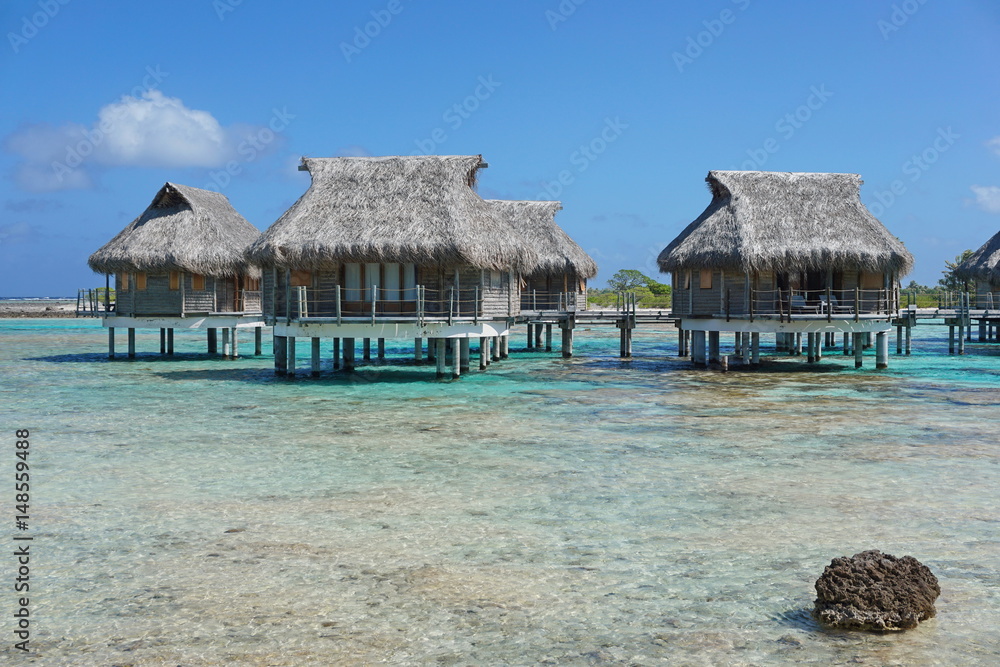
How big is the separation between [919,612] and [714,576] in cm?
161

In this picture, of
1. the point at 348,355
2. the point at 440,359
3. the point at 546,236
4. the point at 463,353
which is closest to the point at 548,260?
the point at 546,236

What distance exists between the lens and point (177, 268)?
29.5 metres

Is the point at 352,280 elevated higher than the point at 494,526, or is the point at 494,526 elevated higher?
the point at 352,280

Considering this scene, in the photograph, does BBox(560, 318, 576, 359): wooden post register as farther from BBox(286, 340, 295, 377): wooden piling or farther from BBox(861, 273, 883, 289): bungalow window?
BBox(286, 340, 295, 377): wooden piling

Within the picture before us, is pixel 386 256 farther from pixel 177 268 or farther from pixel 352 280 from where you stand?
pixel 177 268

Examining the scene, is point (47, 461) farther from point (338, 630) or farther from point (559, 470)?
point (338, 630)

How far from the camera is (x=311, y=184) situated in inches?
979

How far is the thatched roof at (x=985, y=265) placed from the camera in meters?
37.1

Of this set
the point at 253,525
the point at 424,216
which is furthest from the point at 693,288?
the point at 253,525

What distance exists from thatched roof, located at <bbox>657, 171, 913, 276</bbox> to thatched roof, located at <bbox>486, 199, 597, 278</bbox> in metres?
7.53

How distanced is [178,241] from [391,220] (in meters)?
10.0

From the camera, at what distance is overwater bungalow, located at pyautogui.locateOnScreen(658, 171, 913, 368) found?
25.0m

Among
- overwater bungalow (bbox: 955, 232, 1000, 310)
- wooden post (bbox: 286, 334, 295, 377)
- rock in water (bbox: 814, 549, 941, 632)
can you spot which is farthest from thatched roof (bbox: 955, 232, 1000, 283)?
rock in water (bbox: 814, 549, 941, 632)

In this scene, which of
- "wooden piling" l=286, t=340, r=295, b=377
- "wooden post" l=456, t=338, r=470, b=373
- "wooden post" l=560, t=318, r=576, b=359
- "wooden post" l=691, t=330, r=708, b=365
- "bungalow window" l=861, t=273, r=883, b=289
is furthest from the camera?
"wooden post" l=560, t=318, r=576, b=359
